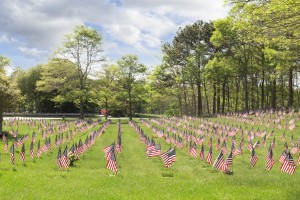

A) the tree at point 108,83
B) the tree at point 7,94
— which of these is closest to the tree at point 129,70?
the tree at point 108,83

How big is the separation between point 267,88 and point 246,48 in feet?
40.1

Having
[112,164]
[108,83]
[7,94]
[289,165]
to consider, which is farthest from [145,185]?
[108,83]

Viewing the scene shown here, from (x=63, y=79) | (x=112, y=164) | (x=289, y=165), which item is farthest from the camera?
(x=63, y=79)

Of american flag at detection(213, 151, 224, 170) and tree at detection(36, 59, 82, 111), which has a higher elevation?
tree at detection(36, 59, 82, 111)

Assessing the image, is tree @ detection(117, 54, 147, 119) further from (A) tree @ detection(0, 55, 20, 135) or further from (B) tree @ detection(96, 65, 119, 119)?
(A) tree @ detection(0, 55, 20, 135)

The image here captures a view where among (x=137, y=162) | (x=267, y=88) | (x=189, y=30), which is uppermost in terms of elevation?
(x=189, y=30)

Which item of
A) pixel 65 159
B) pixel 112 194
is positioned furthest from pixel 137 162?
pixel 112 194

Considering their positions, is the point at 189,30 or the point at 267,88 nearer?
the point at 189,30

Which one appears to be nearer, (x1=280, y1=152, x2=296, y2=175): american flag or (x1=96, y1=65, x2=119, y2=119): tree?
(x1=280, y1=152, x2=296, y2=175): american flag

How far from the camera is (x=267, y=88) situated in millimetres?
61938

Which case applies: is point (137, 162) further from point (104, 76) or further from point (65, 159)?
point (104, 76)

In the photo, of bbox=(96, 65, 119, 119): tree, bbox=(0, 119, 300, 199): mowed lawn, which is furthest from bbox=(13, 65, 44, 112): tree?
bbox=(0, 119, 300, 199): mowed lawn

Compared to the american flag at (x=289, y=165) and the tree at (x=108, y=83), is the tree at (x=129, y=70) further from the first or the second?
the american flag at (x=289, y=165)

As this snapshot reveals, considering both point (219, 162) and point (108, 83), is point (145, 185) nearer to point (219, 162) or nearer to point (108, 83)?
point (219, 162)
